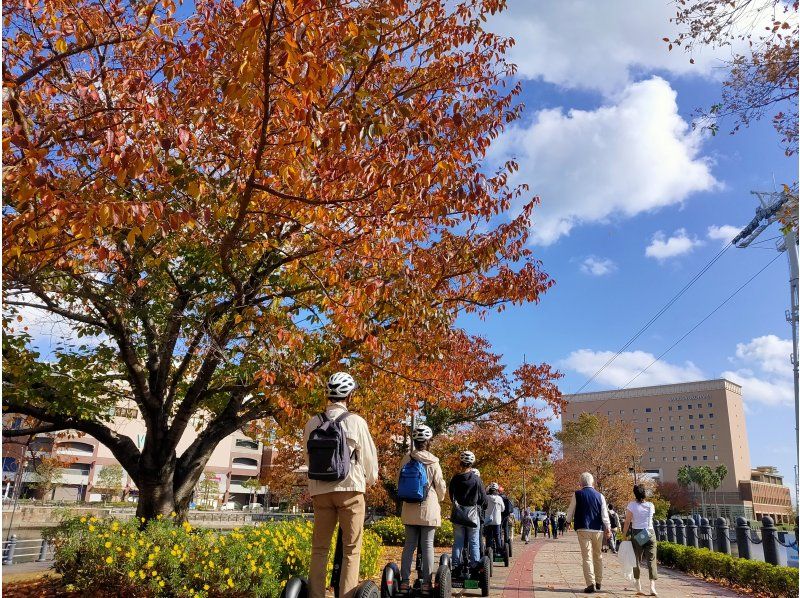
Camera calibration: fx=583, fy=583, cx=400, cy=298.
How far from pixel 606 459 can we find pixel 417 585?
157ft

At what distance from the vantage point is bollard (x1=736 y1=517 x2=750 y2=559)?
11.9m

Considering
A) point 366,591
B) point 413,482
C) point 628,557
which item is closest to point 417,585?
point 413,482

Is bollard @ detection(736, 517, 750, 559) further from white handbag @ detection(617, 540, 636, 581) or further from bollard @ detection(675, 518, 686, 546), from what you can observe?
bollard @ detection(675, 518, 686, 546)

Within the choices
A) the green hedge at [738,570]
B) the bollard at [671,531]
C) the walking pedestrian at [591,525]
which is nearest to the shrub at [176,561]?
the walking pedestrian at [591,525]

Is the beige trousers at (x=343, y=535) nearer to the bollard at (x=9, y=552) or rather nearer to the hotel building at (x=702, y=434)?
the bollard at (x=9, y=552)

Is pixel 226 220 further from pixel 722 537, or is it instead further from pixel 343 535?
pixel 722 537

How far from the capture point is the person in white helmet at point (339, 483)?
434cm

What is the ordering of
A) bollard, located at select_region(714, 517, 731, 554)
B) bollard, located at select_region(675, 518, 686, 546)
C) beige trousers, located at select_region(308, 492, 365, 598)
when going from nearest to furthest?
beige trousers, located at select_region(308, 492, 365, 598)
bollard, located at select_region(714, 517, 731, 554)
bollard, located at select_region(675, 518, 686, 546)

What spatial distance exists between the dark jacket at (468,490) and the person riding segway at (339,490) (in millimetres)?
3259

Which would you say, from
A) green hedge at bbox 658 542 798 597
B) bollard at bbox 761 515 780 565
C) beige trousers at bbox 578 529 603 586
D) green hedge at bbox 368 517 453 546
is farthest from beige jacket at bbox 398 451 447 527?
green hedge at bbox 368 517 453 546

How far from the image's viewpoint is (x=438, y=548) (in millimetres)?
17375

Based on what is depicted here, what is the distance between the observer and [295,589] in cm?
441

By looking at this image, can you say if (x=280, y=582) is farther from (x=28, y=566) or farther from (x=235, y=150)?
(x=28, y=566)

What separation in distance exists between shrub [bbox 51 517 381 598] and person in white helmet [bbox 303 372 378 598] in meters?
2.61
